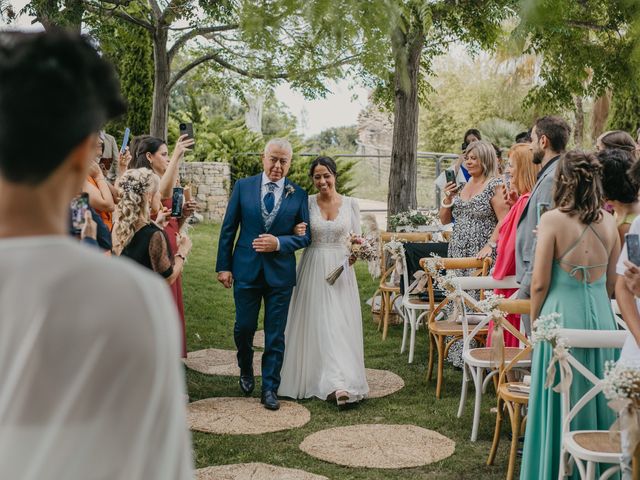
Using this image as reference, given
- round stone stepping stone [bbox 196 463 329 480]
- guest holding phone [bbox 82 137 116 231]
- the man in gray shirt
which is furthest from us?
guest holding phone [bbox 82 137 116 231]

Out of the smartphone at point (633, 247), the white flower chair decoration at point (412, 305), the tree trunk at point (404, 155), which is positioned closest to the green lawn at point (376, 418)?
the white flower chair decoration at point (412, 305)

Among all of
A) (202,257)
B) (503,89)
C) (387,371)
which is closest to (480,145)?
(387,371)

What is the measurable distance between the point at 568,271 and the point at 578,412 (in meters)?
0.66

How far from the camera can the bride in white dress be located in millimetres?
6418

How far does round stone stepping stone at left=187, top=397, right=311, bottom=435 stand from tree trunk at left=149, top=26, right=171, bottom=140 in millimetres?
6806

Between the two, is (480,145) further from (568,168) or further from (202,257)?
(202,257)

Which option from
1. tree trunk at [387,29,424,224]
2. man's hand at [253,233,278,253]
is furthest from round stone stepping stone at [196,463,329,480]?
tree trunk at [387,29,424,224]

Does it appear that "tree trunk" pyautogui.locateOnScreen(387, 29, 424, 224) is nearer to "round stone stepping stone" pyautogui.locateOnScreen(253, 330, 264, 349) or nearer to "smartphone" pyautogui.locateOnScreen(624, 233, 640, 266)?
"round stone stepping stone" pyautogui.locateOnScreen(253, 330, 264, 349)

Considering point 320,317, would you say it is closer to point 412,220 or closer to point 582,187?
point 582,187

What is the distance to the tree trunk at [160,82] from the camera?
1232cm

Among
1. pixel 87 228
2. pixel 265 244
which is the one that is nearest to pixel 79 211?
pixel 87 228

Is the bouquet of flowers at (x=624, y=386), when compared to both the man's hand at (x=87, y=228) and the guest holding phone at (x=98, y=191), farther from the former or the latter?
the guest holding phone at (x=98, y=191)

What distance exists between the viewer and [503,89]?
31.1 metres

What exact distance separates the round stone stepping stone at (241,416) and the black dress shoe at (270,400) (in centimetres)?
3
